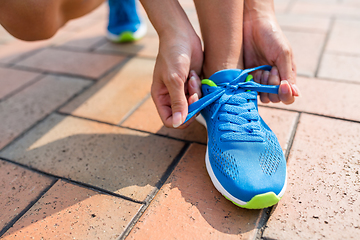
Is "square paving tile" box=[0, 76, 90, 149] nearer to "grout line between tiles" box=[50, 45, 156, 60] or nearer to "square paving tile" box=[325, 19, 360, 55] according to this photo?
"grout line between tiles" box=[50, 45, 156, 60]

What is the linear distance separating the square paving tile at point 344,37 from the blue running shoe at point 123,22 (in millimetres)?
1373

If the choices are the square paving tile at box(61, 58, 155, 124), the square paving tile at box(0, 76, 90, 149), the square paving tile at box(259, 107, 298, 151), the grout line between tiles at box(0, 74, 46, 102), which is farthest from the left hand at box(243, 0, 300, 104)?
the grout line between tiles at box(0, 74, 46, 102)

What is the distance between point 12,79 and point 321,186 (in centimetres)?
186

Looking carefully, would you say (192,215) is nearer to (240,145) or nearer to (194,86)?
(240,145)

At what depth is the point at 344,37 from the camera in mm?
1994

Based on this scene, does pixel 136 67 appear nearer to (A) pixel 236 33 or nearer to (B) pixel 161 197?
(A) pixel 236 33

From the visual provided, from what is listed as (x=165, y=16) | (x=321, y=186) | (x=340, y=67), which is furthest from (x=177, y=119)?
(x=340, y=67)

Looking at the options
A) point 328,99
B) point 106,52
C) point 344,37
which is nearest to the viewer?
point 328,99

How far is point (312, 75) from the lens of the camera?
5.33 feet

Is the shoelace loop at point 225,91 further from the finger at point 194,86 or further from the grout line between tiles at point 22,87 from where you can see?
the grout line between tiles at point 22,87

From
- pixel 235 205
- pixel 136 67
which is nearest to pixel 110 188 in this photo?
pixel 235 205

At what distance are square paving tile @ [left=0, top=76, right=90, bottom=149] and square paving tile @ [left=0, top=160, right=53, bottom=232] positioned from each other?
0.22m

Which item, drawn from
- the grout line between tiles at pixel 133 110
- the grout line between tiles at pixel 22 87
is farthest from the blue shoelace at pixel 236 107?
the grout line between tiles at pixel 22 87

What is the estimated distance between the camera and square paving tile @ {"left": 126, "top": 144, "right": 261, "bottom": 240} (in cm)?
86
